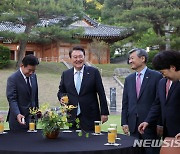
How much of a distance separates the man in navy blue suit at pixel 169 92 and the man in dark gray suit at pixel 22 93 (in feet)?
5.22

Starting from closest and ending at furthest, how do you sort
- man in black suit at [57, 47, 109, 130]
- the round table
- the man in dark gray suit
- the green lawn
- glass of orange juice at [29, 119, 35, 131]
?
1. the round table
2. glass of orange juice at [29, 119, 35, 131]
3. the man in dark gray suit
4. man in black suit at [57, 47, 109, 130]
5. the green lawn

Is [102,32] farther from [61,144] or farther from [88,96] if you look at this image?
[61,144]

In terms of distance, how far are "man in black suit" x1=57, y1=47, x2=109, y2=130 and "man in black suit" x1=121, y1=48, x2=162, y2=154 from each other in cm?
46

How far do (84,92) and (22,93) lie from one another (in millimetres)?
757

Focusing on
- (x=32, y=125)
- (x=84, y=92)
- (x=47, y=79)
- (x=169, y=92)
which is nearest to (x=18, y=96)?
(x=32, y=125)

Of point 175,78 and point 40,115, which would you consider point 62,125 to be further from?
point 175,78

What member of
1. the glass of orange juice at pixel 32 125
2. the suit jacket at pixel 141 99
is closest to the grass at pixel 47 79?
the suit jacket at pixel 141 99

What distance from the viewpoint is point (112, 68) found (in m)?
24.2

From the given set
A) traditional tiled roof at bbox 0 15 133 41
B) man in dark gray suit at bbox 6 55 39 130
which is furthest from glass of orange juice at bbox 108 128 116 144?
traditional tiled roof at bbox 0 15 133 41

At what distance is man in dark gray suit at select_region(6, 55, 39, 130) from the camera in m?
Answer: 4.59

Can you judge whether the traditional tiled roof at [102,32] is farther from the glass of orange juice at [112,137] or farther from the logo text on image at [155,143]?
the glass of orange juice at [112,137]

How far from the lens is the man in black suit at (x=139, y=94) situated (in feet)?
14.3

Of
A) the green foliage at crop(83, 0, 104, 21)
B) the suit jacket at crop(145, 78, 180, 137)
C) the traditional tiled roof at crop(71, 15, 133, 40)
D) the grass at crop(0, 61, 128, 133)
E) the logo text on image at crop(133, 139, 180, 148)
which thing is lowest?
the grass at crop(0, 61, 128, 133)

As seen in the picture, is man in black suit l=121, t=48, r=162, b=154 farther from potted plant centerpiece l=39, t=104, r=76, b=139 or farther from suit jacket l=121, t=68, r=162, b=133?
potted plant centerpiece l=39, t=104, r=76, b=139
